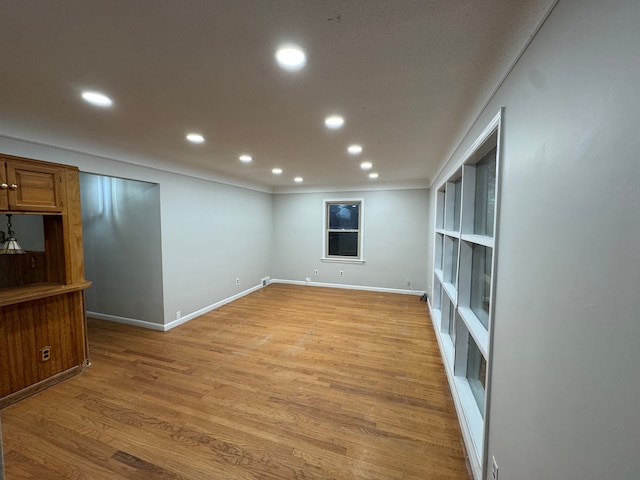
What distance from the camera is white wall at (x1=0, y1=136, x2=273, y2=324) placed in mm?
3207

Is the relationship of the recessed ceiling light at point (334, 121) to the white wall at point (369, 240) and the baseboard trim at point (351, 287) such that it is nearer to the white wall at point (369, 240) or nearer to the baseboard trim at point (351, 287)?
the white wall at point (369, 240)

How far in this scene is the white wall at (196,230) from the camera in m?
3.21

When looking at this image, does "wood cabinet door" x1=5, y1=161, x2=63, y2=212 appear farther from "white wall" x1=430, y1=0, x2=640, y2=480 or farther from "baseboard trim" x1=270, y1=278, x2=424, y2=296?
"baseboard trim" x1=270, y1=278, x2=424, y2=296

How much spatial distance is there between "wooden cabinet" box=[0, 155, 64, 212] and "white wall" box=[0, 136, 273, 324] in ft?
0.69

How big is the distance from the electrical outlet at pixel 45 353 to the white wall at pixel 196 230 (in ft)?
4.37

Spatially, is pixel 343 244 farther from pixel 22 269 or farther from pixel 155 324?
pixel 22 269

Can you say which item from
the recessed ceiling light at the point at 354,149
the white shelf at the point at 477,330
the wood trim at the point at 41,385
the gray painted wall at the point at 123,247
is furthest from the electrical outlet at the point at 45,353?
the white shelf at the point at 477,330

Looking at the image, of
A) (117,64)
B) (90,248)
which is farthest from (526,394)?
(90,248)

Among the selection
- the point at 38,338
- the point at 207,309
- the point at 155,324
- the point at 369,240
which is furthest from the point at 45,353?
the point at 369,240

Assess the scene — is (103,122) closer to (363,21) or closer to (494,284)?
(363,21)

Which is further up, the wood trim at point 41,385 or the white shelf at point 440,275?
the white shelf at point 440,275

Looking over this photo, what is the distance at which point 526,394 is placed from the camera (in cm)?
111

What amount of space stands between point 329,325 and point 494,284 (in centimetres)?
302

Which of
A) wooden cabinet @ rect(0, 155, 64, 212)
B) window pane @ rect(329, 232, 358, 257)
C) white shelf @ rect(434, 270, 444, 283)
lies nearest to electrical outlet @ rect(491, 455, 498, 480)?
white shelf @ rect(434, 270, 444, 283)
